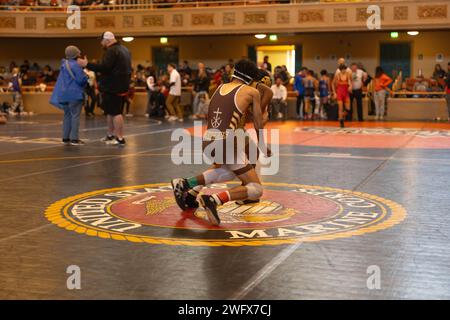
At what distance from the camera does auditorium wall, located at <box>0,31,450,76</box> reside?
26.2 meters

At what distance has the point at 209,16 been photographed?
2588 centimetres

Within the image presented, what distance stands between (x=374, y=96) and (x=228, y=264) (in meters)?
18.0

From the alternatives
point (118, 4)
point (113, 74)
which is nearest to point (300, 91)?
point (118, 4)

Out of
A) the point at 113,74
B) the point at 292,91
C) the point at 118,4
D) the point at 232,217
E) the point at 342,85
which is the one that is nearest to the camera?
the point at 232,217

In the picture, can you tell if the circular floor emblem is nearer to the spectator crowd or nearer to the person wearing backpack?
the person wearing backpack

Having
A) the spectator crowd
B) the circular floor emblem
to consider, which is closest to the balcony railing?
the spectator crowd

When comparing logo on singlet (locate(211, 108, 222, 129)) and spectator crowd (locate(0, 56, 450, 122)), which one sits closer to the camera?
logo on singlet (locate(211, 108, 222, 129))

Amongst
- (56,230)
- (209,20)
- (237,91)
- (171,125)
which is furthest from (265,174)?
(209,20)

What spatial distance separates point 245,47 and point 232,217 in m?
23.4

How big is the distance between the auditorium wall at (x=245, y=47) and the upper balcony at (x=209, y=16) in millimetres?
2482

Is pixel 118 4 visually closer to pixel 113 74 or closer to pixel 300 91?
pixel 300 91

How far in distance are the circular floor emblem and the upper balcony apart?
56.0ft
